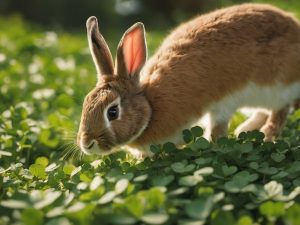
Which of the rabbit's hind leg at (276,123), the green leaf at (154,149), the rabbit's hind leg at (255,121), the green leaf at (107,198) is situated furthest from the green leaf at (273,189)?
the rabbit's hind leg at (255,121)

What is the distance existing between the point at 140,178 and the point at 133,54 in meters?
1.37

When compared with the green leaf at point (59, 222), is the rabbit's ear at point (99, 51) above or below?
above

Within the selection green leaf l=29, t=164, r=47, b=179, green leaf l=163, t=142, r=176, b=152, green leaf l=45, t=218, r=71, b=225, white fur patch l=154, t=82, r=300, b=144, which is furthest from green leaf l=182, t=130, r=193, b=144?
green leaf l=45, t=218, r=71, b=225

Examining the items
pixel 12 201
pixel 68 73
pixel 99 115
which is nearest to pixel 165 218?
pixel 12 201

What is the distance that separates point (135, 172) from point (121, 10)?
11142 millimetres

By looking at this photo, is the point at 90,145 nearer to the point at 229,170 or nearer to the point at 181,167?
the point at 181,167

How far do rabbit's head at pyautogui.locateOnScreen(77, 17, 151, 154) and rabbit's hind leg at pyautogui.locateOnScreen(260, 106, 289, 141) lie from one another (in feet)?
3.80

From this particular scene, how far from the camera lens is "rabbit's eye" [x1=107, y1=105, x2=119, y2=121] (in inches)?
175

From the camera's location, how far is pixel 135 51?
15.5 ft

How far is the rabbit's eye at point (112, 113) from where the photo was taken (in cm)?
445

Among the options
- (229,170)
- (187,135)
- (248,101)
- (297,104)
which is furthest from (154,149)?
(297,104)

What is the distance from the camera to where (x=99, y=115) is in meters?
4.38

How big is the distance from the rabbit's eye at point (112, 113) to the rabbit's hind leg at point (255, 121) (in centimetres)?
136

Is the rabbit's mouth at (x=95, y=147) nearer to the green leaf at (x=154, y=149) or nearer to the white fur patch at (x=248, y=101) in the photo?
the green leaf at (x=154, y=149)
